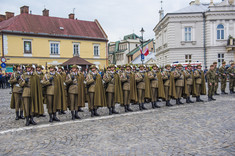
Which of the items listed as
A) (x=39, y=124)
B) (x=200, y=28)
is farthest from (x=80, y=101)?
(x=200, y=28)

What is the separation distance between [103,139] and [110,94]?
386 cm

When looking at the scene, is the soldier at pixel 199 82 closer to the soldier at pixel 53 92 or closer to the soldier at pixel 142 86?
the soldier at pixel 142 86

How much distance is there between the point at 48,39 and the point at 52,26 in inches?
109

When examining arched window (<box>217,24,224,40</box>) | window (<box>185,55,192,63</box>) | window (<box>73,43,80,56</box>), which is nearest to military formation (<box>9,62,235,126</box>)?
window (<box>185,55,192,63</box>)

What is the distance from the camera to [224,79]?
16141 mm

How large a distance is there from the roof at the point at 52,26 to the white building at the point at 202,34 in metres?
12.0

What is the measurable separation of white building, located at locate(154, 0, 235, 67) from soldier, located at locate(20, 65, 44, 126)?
28224mm

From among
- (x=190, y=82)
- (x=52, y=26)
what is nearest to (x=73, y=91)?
(x=190, y=82)

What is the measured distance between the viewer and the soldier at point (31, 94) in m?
8.38

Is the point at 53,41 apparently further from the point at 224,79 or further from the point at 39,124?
the point at 39,124

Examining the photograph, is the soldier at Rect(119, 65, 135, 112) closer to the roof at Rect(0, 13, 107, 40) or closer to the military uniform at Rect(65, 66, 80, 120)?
the military uniform at Rect(65, 66, 80, 120)

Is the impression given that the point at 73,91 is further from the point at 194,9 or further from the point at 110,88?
the point at 194,9

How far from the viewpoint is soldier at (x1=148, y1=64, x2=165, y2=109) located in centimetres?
1147

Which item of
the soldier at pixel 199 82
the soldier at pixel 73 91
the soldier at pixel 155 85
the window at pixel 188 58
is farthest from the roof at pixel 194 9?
the soldier at pixel 73 91
